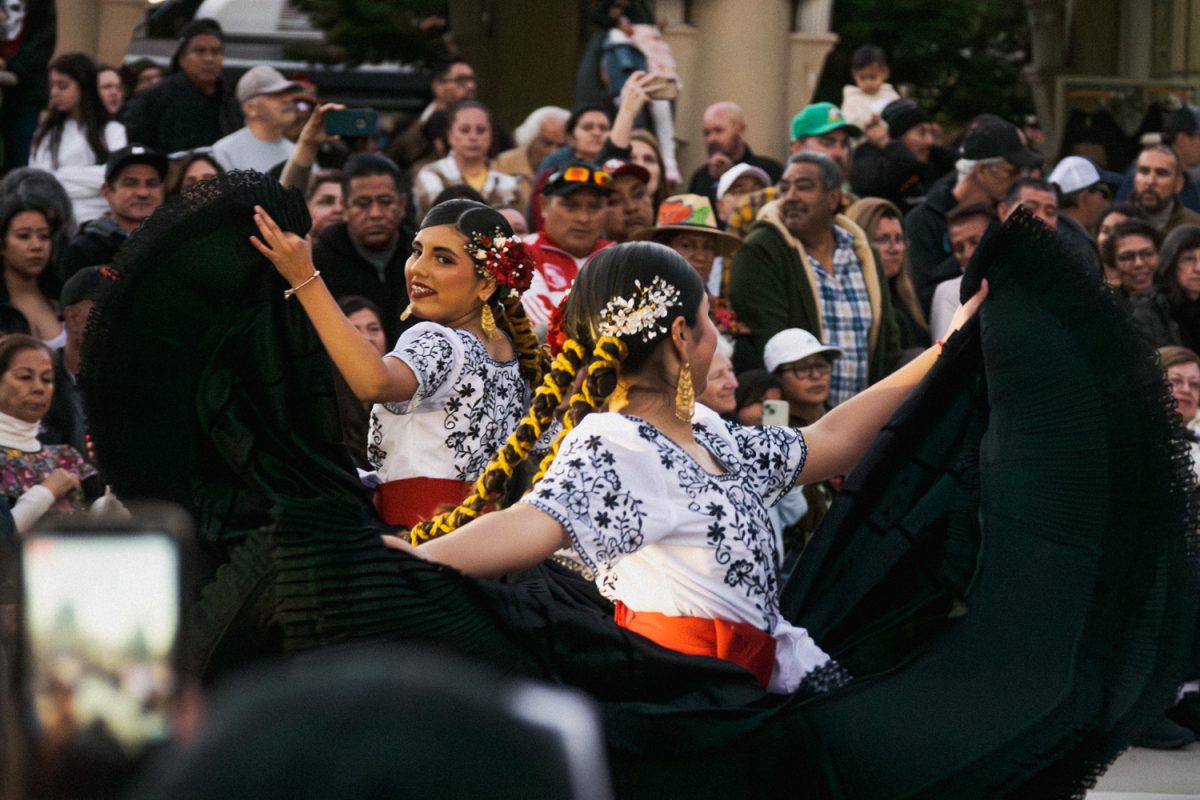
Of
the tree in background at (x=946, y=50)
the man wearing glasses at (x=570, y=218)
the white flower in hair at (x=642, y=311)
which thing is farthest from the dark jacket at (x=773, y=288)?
the tree in background at (x=946, y=50)

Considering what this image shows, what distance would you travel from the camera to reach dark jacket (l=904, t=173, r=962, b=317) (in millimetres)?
9016

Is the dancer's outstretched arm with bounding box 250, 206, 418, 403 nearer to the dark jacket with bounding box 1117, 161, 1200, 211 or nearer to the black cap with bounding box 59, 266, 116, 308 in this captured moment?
the black cap with bounding box 59, 266, 116, 308

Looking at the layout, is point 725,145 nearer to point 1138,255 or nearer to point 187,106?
point 1138,255

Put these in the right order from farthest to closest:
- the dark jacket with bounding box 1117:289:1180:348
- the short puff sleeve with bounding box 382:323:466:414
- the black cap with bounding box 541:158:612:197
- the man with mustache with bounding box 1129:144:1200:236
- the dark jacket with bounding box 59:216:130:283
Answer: the man with mustache with bounding box 1129:144:1200:236, the dark jacket with bounding box 1117:289:1180:348, the dark jacket with bounding box 59:216:130:283, the black cap with bounding box 541:158:612:197, the short puff sleeve with bounding box 382:323:466:414

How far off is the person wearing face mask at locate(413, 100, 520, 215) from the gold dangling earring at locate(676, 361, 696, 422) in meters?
4.99

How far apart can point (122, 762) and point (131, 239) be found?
133 inches

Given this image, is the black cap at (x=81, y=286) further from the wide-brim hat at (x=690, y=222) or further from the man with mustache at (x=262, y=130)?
the wide-brim hat at (x=690, y=222)

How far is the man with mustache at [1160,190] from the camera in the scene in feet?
30.6

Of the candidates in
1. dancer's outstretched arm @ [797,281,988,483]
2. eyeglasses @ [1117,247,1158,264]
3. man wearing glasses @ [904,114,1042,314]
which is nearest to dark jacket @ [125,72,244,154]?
man wearing glasses @ [904,114,1042,314]

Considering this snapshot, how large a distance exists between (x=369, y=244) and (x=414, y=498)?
8.59ft

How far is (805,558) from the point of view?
4.34 metres

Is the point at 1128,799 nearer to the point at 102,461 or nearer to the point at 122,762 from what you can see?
the point at 102,461

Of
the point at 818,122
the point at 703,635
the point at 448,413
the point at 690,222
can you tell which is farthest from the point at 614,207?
the point at 703,635

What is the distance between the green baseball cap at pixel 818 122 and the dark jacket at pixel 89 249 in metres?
3.41
